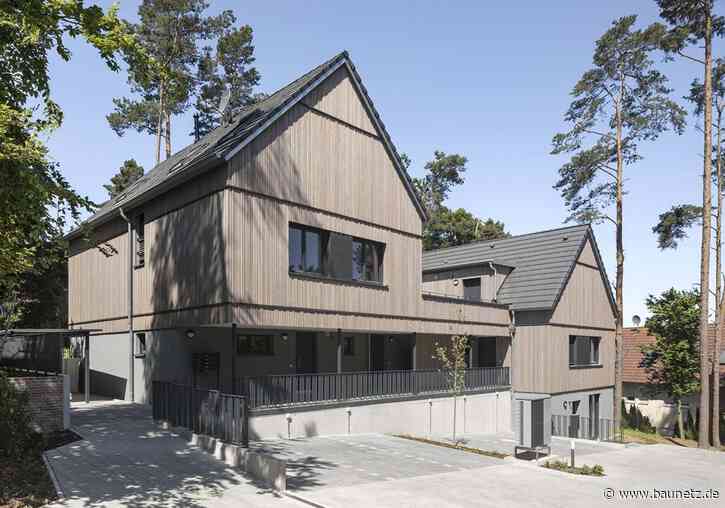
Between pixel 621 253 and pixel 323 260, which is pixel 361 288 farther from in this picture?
pixel 621 253

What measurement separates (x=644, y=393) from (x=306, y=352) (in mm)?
21849

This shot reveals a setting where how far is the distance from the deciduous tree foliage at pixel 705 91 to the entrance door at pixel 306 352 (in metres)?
17.9

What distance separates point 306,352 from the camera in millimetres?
22750

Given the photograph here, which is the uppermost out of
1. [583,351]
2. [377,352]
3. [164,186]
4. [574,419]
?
[164,186]

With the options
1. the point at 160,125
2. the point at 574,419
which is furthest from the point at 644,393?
the point at 160,125

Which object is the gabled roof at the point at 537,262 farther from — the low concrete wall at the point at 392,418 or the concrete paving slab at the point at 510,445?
the concrete paving slab at the point at 510,445

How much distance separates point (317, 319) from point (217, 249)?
156 inches

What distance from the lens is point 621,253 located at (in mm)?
30875

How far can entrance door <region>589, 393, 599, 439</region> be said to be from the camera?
30.3 meters

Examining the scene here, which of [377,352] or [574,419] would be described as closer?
[377,352]

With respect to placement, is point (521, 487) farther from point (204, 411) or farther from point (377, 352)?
point (377, 352)

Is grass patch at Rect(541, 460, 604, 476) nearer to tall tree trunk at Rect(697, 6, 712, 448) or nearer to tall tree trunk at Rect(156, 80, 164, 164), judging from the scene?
tall tree trunk at Rect(697, 6, 712, 448)

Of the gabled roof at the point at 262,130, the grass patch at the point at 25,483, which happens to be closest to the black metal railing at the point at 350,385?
the grass patch at the point at 25,483

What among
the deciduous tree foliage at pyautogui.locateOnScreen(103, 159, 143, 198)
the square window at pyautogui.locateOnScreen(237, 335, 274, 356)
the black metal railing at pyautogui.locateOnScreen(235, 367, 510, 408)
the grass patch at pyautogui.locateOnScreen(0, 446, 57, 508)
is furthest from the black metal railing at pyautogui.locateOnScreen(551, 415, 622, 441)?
the deciduous tree foliage at pyautogui.locateOnScreen(103, 159, 143, 198)
